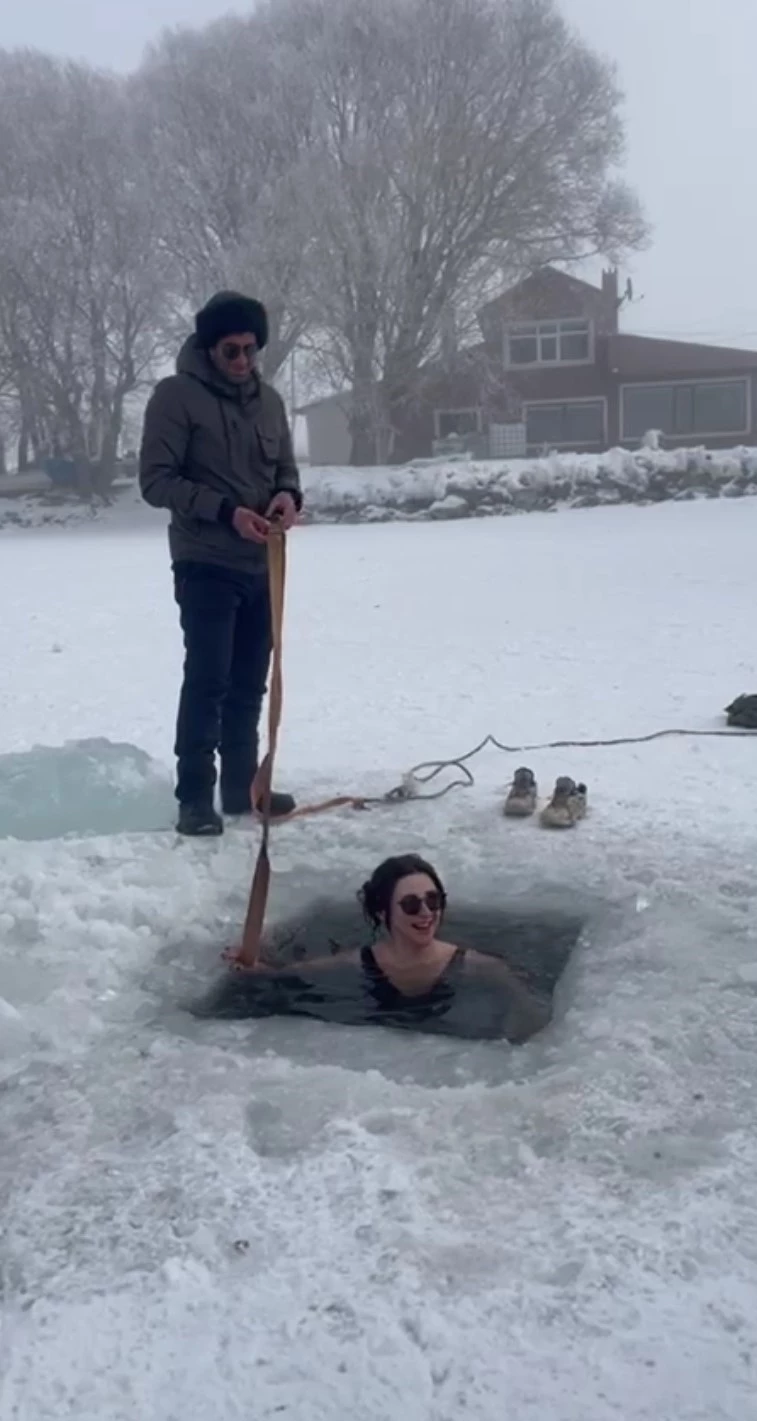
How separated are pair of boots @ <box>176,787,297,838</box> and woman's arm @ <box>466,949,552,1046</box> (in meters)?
1.32

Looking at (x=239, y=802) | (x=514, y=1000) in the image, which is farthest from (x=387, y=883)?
(x=239, y=802)

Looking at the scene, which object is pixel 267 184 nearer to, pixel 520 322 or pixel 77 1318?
pixel 520 322

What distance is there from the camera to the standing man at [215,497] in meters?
4.72

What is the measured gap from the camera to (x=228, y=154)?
3083 centimetres

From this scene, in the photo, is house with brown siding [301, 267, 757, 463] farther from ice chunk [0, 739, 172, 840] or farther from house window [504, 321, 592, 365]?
ice chunk [0, 739, 172, 840]

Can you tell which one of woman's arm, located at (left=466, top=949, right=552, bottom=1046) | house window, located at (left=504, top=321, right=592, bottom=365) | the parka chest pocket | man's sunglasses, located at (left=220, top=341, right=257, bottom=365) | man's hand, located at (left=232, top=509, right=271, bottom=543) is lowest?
woman's arm, located at (left=466, top=949, right=552, bottom=1046)

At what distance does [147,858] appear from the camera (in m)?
4.50

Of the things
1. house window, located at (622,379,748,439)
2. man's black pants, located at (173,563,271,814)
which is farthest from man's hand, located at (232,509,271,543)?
house window, located at (622,379,748,439)

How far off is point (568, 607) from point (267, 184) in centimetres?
2164

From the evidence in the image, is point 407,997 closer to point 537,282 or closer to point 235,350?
point 235,350

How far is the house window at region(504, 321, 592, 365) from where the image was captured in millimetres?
34156

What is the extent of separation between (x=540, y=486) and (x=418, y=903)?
18090mm

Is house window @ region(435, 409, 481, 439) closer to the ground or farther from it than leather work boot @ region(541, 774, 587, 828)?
farther from it

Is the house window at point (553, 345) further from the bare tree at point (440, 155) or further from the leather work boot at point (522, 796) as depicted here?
the leather work boot at point (522, 796)
